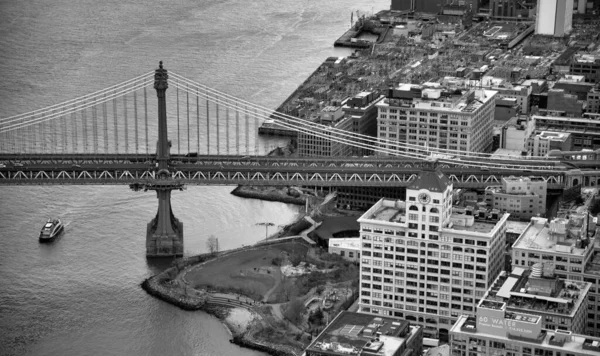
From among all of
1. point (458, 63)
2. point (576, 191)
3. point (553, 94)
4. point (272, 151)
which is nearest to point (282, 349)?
point (576, 191)

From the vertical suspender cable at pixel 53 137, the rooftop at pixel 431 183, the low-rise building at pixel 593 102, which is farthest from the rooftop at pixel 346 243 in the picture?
the low-rise building at pixel 593 102

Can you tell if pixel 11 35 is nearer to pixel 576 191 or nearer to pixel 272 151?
pixel 272 151

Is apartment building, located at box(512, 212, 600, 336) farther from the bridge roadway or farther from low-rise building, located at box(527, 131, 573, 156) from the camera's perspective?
low-rise building, located at box(527, 131, 573, 156)

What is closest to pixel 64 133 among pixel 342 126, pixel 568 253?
pixel 342 126

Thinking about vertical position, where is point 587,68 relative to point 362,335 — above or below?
above

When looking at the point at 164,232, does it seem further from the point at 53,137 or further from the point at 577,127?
the point at 577,127

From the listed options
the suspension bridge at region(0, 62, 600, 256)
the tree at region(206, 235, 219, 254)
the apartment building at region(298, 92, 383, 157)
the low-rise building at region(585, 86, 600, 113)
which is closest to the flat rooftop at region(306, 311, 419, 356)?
the suspension bridge at region(0, 62, 600, 256)
